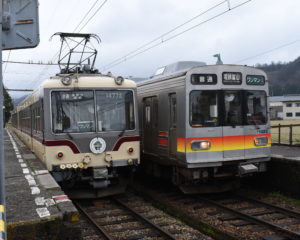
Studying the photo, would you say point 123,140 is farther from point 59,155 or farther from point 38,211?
point 38,211

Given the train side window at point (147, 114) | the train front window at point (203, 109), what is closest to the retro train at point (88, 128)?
the train front window at point (203, 109)

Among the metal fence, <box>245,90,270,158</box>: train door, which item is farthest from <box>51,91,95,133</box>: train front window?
the metal fence

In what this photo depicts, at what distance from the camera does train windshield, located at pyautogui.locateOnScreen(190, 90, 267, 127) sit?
8656mm

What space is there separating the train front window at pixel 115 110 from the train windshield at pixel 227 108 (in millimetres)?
1538

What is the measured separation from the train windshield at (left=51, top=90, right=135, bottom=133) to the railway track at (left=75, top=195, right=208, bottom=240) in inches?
73.8

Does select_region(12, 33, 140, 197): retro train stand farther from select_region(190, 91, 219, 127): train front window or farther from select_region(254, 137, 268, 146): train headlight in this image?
select_region(254, 137, 268, 146): train headlight

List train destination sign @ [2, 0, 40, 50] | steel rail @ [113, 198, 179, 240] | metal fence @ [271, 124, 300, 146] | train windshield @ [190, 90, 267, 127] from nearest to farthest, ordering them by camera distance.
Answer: train destination sign @ [2, 0, 40, 50], steel rail @ [113, 198, 179, 240], train windshield @ [190, 90, 267, 127], metal fence @ [271, 124, 300, 146]

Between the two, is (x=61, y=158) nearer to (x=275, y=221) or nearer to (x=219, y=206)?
(x=219, y=206)

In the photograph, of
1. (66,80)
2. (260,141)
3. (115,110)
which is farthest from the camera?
(260,141)

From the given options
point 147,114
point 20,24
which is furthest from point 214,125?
point 20,24

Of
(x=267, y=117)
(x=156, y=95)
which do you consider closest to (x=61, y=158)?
(x=156, y=95)

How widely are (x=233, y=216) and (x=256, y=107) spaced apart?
9.35 feet

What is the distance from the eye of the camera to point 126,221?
7879 millimetres

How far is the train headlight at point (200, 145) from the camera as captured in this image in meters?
8.52
